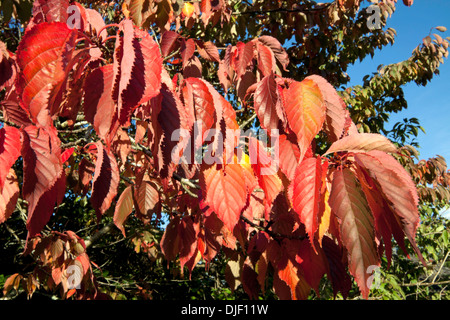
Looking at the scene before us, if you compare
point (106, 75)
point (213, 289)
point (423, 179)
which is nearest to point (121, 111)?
point (106, 75)

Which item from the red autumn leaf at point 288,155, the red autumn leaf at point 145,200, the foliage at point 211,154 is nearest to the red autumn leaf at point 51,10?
the foliage at point 211,154

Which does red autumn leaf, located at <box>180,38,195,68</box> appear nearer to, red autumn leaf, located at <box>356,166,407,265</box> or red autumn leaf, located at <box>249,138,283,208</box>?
red autumn leaf, located at <box>249,138,283,208</box>

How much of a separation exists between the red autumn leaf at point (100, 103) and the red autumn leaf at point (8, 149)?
18cm

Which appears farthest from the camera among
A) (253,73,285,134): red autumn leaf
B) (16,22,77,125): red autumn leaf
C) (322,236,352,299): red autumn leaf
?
(322,236,352,299): red autumn leaf

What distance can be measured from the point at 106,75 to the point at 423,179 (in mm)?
4295

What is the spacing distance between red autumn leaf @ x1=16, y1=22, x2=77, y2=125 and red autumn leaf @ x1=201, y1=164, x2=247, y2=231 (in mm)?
365

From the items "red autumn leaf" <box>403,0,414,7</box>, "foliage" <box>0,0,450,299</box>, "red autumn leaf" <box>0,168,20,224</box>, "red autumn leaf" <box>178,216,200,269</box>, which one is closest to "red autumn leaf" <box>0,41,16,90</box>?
"foliage" <box>0,0,450,299</box>

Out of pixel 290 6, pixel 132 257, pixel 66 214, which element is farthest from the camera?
pixel 132 257

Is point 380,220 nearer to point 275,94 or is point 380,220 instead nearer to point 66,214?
point 275,94

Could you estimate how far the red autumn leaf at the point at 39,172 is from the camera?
1.86 feet

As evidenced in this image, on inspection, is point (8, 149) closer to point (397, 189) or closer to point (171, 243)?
point (397, 189)

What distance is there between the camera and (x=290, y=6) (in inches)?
131

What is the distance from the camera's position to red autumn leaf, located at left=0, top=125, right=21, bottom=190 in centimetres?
59

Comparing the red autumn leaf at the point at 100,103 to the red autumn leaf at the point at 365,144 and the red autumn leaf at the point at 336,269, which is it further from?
the red autumn leaf at the point at 336,269
